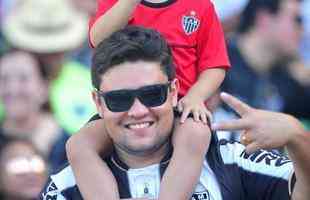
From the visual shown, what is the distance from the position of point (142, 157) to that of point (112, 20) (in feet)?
1.82

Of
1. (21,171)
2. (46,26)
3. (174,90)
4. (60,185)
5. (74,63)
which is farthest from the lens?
(46,26)

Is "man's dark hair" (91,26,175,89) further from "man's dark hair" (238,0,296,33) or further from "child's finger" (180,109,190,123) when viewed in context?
"man's dark hair" (238,0,296,33)

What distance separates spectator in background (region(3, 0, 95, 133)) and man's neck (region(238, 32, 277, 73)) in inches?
42.0

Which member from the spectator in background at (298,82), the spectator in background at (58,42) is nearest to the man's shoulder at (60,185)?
the spectator in background at (58,42)

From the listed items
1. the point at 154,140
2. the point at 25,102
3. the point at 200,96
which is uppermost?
the point at 200,96

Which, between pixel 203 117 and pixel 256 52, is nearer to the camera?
pixel 203 117

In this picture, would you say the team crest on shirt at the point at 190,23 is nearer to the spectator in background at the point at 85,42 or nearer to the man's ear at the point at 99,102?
the man's ear at the point at 99,102

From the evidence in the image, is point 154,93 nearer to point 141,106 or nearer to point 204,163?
point 141,106

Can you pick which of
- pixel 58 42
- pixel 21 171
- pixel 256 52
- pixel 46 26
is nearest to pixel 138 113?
pixel 21 171

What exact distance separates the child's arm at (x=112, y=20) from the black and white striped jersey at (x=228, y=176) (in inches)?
19.6

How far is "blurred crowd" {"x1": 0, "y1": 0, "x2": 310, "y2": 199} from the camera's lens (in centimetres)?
823

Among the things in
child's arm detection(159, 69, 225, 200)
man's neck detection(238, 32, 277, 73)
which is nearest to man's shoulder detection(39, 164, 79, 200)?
child's arm detection(159, 69, 225, 200)

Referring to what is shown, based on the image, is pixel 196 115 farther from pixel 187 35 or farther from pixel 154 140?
pixel 187 35

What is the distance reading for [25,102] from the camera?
827cm
